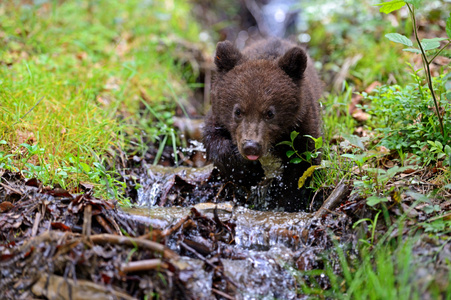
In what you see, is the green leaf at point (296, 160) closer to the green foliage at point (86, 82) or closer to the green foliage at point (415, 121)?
the green foliage at point (415, 121)

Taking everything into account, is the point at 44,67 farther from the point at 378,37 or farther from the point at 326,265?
the point at 378,37

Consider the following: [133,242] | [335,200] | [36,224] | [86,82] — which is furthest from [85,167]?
[86,82]

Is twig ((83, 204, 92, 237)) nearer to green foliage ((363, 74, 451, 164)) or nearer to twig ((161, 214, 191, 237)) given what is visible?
twig ((161, 214, 191, 237))

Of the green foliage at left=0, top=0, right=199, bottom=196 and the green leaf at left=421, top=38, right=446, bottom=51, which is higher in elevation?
the green leaf at left=421, top=38, right=446, bottom=51

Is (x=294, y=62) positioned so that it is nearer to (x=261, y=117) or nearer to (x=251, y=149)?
(x=261, y=117)

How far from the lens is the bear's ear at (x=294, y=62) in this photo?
12.7 feet

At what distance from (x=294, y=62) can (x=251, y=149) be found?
983mm

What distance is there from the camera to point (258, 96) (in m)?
3.79

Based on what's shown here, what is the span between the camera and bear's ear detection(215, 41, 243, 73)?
407 cm

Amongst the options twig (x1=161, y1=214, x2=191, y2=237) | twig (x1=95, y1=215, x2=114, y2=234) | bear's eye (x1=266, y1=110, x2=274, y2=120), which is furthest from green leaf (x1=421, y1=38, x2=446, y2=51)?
twig (x1=95, y1=215, x2=114, y2=234)

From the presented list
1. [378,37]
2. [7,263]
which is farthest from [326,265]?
[378,37]

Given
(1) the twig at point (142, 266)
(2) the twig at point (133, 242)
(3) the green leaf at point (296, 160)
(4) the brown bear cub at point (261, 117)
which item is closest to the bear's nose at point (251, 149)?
(4) the brown bear cub at point (261, 117)

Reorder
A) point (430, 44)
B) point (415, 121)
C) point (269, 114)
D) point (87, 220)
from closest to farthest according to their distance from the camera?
point (87, 220) → point (430, 44) → point (269, 114) → point (415, 121)

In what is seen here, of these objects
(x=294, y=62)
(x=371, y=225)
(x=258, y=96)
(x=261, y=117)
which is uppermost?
(x=294, y=62)
